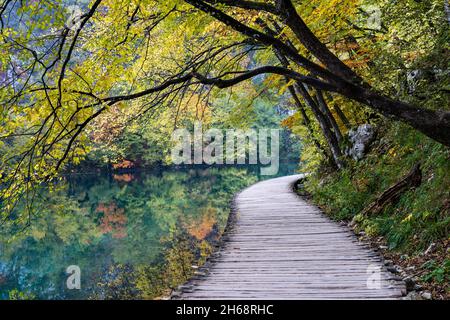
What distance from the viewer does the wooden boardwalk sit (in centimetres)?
468

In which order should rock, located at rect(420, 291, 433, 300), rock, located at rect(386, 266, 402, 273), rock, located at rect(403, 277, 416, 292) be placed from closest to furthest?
1. rock, located at rect(420, 291, 433, 300)
2. rock, located at rect(403, 277, 416, 292)
3. rock, located at rect(386, 266, 402, 273)

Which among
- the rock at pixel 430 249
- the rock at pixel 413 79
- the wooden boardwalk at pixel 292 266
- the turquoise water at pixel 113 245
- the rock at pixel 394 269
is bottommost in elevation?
the turquoise water at pixel 113 245

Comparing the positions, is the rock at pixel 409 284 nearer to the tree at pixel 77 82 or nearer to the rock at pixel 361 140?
the tree at pixel 77 82

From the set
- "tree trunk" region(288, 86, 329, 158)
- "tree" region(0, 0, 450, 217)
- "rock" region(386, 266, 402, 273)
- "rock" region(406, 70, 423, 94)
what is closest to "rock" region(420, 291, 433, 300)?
"rock" region(386, 266, 402, 273)

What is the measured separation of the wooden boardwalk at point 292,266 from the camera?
15.4ft

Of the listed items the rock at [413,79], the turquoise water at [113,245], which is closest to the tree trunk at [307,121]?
the turquoise water at [113,245]

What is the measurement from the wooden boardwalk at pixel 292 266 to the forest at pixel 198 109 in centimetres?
40

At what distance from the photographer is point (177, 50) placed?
30.9 ft

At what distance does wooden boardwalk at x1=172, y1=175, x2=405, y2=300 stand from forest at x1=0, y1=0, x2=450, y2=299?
1.30ft

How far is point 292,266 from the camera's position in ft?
19.0

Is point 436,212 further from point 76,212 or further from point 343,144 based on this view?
point 76,212

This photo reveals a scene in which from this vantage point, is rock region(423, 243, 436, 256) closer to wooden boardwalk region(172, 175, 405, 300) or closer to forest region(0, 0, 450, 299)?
forest region(0, 0, 450, 299)

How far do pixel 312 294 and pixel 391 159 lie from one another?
213 inches

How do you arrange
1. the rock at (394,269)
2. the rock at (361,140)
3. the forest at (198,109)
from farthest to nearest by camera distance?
the rock at (361,140) < the rock at (394,269) < the forest at (198,109)
